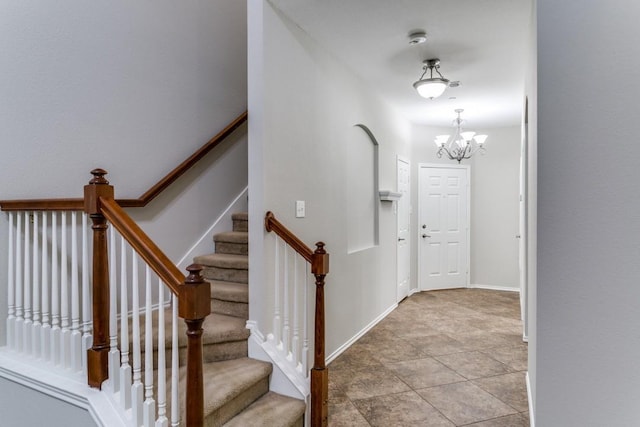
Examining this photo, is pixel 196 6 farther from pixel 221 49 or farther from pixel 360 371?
pixel 360 371

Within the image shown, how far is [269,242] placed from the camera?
2.50 metres

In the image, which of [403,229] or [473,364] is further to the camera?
[403,229]

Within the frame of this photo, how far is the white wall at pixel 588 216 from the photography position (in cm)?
167

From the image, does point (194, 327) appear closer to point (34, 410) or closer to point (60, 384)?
point (60, 384)

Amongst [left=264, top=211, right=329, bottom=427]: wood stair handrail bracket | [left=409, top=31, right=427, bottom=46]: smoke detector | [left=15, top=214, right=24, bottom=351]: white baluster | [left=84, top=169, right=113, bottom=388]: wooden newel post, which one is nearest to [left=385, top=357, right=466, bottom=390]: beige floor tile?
[left=264, top=211, right=329, bottom=427]: wood stair handrail bracket

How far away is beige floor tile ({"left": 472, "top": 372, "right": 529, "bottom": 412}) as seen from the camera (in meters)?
2.64

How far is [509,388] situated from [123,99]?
3513mm

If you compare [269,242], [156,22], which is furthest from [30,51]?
[269,242]

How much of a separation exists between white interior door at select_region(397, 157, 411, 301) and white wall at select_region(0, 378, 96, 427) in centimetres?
418

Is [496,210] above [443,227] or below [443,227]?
above

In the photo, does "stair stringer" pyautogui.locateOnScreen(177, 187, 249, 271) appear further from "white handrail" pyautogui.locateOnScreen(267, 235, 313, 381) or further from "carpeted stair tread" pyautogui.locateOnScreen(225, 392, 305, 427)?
"carpeted stair tread" pyautogui.locateOnScreen(225, 392, 305, 427)

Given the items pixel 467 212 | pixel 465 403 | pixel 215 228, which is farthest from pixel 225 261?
pixel 467 212

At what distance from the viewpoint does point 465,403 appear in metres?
2.64

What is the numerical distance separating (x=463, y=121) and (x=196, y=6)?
4.02m
